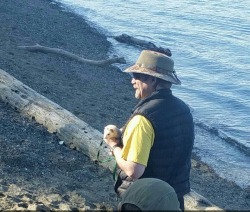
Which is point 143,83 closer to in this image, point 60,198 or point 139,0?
point 60,198

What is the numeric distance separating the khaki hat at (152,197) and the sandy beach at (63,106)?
348 cm

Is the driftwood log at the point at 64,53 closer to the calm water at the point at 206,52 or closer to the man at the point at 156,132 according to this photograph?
the calm water at the point at 206,52

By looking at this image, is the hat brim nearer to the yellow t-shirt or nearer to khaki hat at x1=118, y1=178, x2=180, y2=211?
the yellow t-shirt

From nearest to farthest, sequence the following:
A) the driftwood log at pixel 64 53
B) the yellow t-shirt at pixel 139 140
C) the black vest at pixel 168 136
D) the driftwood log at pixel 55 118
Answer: the yellow t-shirt at pixel 139 140 < the black vest at pixel 168 136 < the driftwood log at pixel 55 118 < the driftwood log at pixel 64 53

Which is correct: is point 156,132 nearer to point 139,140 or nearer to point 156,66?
point 139,140

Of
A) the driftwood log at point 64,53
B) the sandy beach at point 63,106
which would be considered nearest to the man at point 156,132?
the sandy beach at point 63,106

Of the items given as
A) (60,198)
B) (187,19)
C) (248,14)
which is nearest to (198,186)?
(60,198)

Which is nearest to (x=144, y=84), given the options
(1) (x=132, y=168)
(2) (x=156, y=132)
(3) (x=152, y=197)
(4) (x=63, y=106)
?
(2) (x=156, y=132)

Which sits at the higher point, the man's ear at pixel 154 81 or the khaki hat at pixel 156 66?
the khaki hat at pixel 156 66

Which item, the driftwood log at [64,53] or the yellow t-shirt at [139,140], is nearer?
the yellow t-shirt at [139,140]

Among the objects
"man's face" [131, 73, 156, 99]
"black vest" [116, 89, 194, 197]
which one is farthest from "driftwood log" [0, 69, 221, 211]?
"man's face" [131, 73, 156, 99]

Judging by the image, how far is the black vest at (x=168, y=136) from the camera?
4.74 metres

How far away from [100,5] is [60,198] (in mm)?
26343

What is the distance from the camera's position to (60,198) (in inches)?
285
